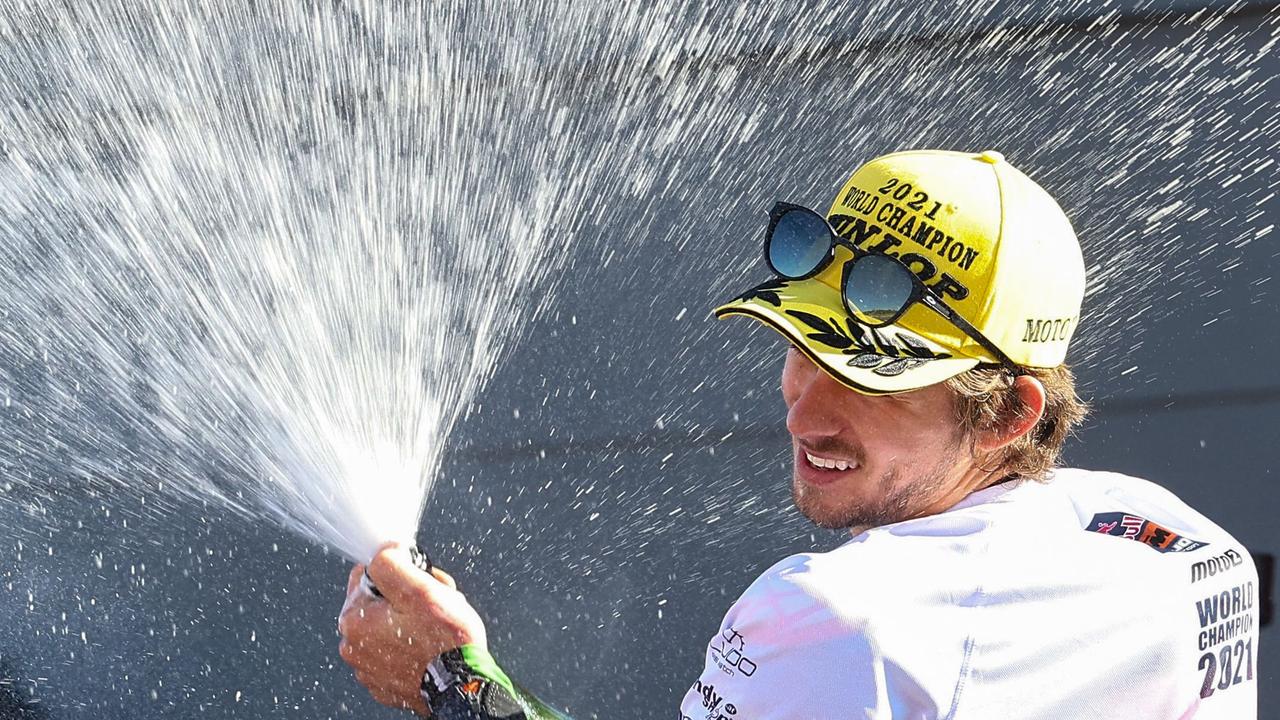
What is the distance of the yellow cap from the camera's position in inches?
58.7

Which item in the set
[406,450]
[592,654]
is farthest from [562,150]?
[592,654]

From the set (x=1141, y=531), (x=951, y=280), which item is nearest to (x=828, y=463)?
(x=951, y=280)

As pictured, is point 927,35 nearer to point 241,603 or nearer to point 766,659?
point 766,659

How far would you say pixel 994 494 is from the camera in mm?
1512

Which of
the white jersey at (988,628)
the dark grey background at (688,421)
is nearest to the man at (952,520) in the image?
the white jersey at (988,628)

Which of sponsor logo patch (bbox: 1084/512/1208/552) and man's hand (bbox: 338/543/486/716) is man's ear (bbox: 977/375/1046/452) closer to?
sponsor logo patch (bbox: 1084/512/1208/552)

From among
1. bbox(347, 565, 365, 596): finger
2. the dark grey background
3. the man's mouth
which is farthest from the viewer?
the dark grey background

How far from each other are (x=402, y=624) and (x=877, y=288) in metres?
0.87

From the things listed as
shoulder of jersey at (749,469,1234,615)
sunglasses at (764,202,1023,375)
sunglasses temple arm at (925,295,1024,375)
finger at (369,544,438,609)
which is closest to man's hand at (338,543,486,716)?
finger at (369,544,438,609)

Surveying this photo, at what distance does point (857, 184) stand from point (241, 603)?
2.31 metres

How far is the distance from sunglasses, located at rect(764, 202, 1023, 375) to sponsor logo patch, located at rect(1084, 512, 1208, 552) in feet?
0.70

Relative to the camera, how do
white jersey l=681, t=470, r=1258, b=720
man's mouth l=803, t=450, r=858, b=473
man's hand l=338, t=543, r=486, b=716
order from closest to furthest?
white jersey l=681, t=470, r=1258, b=720 < man's mouth l=803, t=450, r=858, b=473 < man's hand l=338, t=543, r=486, b=716

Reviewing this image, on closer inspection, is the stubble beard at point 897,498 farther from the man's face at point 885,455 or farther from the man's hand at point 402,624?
the man's hand at point 402,624

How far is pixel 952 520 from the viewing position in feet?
4.71
